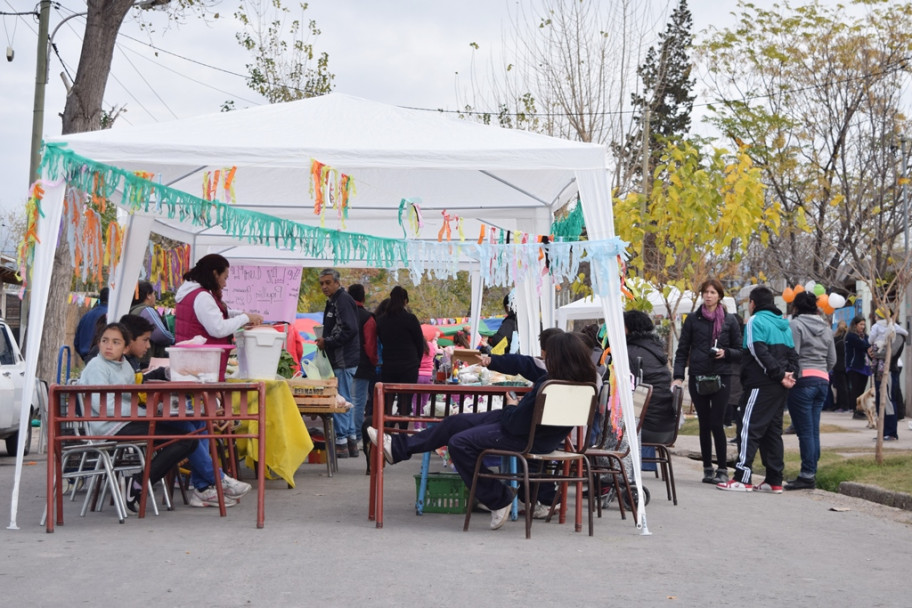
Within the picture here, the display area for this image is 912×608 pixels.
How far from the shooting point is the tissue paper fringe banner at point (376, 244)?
26.2 ft

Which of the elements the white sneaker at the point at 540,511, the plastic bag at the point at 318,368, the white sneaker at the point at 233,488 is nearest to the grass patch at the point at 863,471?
the white sneaker at the point at 540,511

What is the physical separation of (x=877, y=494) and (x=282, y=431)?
530 centimetres

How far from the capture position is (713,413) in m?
10.9

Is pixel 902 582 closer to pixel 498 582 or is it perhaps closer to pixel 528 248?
pixel 498 582

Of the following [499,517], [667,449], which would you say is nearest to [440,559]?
[499,517]

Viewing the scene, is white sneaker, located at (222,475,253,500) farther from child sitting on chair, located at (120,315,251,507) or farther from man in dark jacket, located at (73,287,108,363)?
man in dark jacket, located at (73,287,108,363)

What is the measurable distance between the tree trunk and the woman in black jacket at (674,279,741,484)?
8.32m

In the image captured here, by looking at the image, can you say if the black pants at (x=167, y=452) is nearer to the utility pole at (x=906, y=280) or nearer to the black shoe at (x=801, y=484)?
the black shoe at (x=801, y=484)

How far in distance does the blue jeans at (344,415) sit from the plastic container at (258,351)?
10.3 ft

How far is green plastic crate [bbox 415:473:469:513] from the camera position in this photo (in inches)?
331

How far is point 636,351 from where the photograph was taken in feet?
32.9

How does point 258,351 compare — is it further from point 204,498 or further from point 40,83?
point 40,83

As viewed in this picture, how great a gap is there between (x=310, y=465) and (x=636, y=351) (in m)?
3.86

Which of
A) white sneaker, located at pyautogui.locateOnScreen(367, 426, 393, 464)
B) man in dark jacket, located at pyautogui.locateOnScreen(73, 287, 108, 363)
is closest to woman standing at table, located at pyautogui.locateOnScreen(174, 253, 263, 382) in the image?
white sneaker, located at pyautogui.locateOnScreen(367, 426, 393, 464)
